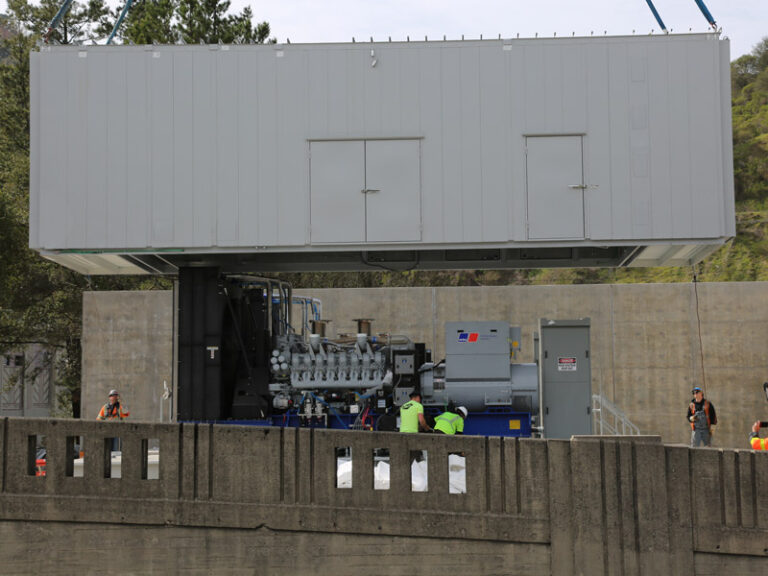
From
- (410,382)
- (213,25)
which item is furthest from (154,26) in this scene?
(410,382)

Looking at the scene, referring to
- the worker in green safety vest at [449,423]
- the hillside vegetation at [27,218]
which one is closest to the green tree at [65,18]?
the hillside vegetation at [27,218]

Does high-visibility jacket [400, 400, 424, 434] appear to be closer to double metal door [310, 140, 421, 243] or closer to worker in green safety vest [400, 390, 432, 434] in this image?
worker in green safety vest [400, 390, 432, 434]

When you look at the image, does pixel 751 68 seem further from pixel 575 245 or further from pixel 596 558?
pixel 596 558

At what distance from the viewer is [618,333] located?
24938 mm

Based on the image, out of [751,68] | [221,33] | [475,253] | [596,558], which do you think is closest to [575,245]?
[475,253]

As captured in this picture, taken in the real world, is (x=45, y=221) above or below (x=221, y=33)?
below

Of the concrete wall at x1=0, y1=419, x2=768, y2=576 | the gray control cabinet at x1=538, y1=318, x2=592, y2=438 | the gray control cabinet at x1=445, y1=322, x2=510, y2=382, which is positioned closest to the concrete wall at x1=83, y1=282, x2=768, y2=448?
the gray control cabinet at x1=445, y1=322, x2=510, y2=382

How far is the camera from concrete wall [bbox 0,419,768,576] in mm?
9992

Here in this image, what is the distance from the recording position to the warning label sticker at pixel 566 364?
16078 millimetres

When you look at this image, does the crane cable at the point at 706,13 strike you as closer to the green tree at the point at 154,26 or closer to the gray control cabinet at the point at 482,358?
the gray control cabinet at the point at 482,358

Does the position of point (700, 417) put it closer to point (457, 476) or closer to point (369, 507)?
point (457, 476)

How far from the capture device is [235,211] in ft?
52.5

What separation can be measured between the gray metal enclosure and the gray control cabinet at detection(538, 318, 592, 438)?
65.6 inches

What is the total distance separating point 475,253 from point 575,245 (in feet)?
6.68
